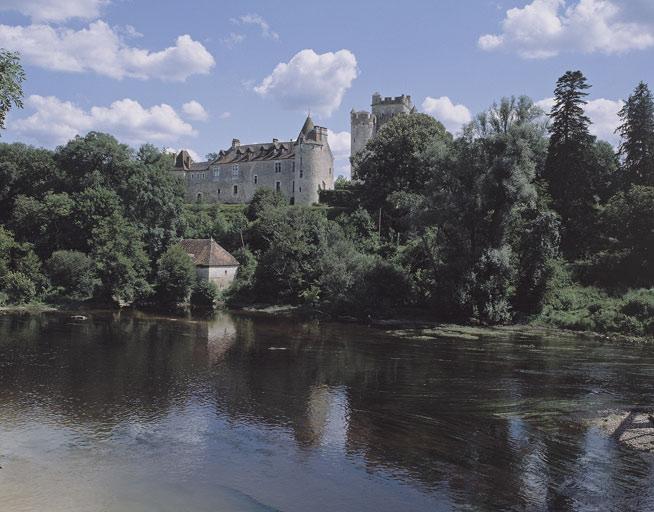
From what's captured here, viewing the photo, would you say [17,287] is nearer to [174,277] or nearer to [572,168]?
[174,277]

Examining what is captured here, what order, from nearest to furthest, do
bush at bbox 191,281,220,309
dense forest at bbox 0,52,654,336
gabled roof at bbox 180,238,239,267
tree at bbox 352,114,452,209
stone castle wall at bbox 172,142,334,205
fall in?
1. dense forest at bbox 0,52,654,336
2. bush at bbox 191,281,220,309
3. gabled roof at bbox 180,238,239,267
4. tree at bbox 352,114,452,209
5. stone castle wall at bbox 172,142,334,205

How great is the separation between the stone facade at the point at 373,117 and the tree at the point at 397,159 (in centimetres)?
2971

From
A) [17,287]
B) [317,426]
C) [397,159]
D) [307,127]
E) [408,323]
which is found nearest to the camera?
[317,426]

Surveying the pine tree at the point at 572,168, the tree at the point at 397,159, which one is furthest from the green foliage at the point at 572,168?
the tree at the point at 397,159

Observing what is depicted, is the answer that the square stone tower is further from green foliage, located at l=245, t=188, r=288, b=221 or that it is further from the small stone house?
the small stone house

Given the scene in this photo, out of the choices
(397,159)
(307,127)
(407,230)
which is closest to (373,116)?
(307,127)

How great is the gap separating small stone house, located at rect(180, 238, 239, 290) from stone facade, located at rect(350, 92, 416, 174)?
44284 mm

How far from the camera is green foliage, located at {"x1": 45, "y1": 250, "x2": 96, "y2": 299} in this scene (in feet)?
157

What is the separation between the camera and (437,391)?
22.5m

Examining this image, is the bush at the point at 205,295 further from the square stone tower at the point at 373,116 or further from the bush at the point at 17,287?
the square stone tower at the point at 373,116

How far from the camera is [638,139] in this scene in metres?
47.9

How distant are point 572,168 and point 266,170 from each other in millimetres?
39590

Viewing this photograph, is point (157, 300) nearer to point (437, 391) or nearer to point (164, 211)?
point (164, 211)

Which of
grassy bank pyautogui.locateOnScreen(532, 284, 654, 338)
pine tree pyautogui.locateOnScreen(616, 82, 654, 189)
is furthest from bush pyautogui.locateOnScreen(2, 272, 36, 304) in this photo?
pine tree pyautogui.locateOnScreen(616, 82, 654, 189)
